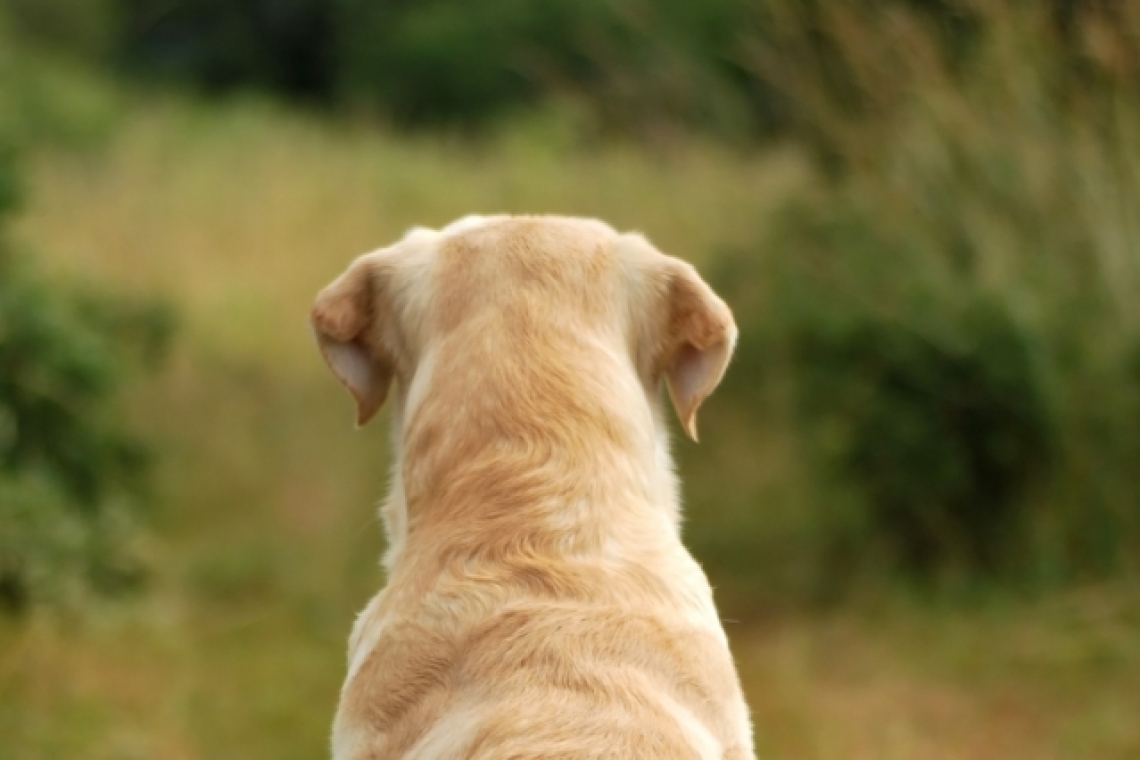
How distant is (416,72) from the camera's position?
2153 cm

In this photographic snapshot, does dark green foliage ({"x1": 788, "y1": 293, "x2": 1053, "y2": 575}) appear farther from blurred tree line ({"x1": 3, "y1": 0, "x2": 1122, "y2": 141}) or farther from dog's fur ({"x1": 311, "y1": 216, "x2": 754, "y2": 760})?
dog's fur ({"x1": 311, "y1": 216, "x2": 754, "y2": 760})

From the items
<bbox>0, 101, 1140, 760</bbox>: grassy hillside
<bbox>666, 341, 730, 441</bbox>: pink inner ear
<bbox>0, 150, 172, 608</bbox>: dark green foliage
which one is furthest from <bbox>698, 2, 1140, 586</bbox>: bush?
<bbox>666, 341, 730, 441</bbox>: pink inner ear

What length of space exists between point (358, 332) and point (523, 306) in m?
0.39

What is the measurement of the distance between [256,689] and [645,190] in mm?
5248

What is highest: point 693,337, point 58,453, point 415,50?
point 415,50

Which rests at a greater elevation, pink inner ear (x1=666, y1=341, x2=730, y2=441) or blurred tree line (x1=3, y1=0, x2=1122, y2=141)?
blurred tree line (x1=3, y1=0, x2=1122, y2=141)

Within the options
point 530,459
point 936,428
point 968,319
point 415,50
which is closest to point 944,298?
point 968,319

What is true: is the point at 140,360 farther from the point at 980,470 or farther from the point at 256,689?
the point at 980,470

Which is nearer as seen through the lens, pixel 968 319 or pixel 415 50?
pixel 968 319

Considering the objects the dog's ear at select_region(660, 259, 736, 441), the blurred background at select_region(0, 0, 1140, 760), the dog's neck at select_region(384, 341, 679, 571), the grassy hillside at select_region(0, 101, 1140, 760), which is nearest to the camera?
the dog's neck at select_region(384, 341, 679, 571)

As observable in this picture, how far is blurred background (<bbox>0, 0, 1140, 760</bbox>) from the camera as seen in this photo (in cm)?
539

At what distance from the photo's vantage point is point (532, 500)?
2363 millimetres

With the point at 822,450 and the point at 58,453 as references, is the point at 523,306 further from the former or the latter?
the point at 58,453

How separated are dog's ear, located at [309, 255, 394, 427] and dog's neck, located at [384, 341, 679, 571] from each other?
0.21 meters
